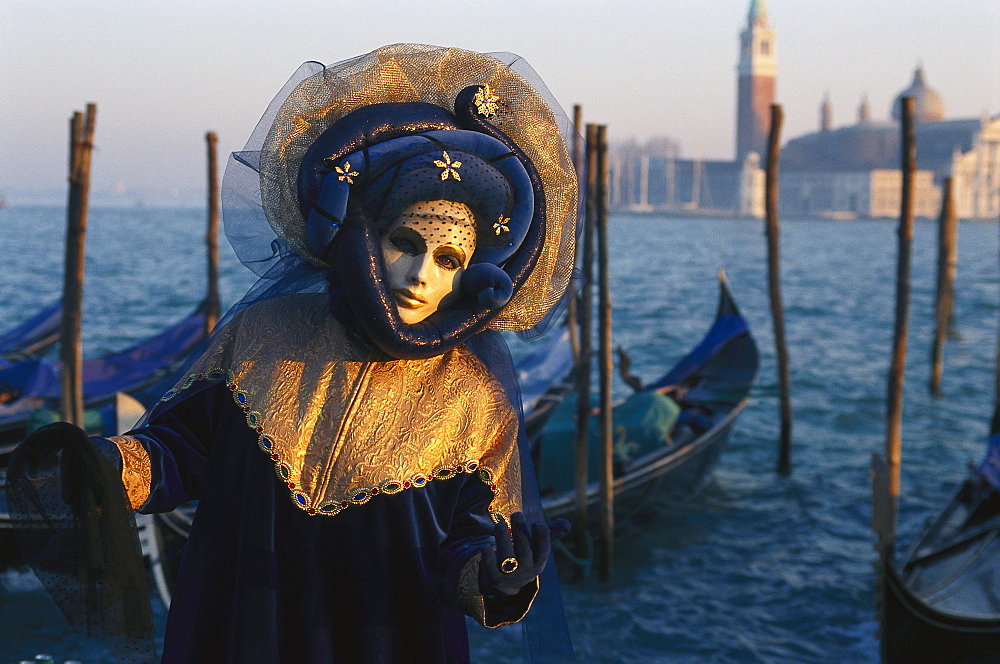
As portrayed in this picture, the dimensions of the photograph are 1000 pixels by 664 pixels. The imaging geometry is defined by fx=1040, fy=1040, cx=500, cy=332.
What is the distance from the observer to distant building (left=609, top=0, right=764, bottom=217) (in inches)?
3127

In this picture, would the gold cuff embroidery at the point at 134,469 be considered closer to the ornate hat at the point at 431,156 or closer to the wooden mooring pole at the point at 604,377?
the ornate hat at the point at 431,156

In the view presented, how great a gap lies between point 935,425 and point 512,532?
31.2ft

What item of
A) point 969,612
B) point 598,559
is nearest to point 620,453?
point 598,559

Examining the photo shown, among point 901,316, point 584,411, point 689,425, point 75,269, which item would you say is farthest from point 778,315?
point 75,269

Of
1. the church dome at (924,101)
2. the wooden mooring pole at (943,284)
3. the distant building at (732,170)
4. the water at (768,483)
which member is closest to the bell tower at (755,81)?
the distant building at (732,170)

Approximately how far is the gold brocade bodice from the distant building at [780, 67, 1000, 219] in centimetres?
7431

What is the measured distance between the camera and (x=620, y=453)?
237 inches

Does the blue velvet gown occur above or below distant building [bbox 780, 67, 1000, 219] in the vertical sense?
below

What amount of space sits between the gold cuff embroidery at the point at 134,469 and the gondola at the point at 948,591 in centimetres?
318

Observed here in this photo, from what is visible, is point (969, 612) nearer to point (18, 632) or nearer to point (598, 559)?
point (598, 559)

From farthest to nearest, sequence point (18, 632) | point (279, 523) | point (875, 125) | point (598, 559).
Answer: point (875, 125), point (598, 559), point (18, 632), point (279, 523)

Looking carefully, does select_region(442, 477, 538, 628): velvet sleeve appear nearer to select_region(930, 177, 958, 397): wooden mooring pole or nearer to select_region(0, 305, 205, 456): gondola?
select_region(0, 305, 205, 456): gondola

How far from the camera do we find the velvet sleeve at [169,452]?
54.9 inches

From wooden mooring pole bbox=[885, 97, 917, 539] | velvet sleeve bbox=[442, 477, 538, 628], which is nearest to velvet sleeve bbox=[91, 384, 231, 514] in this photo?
velvet sleeve bbox=[442, 477, 538, 628]
